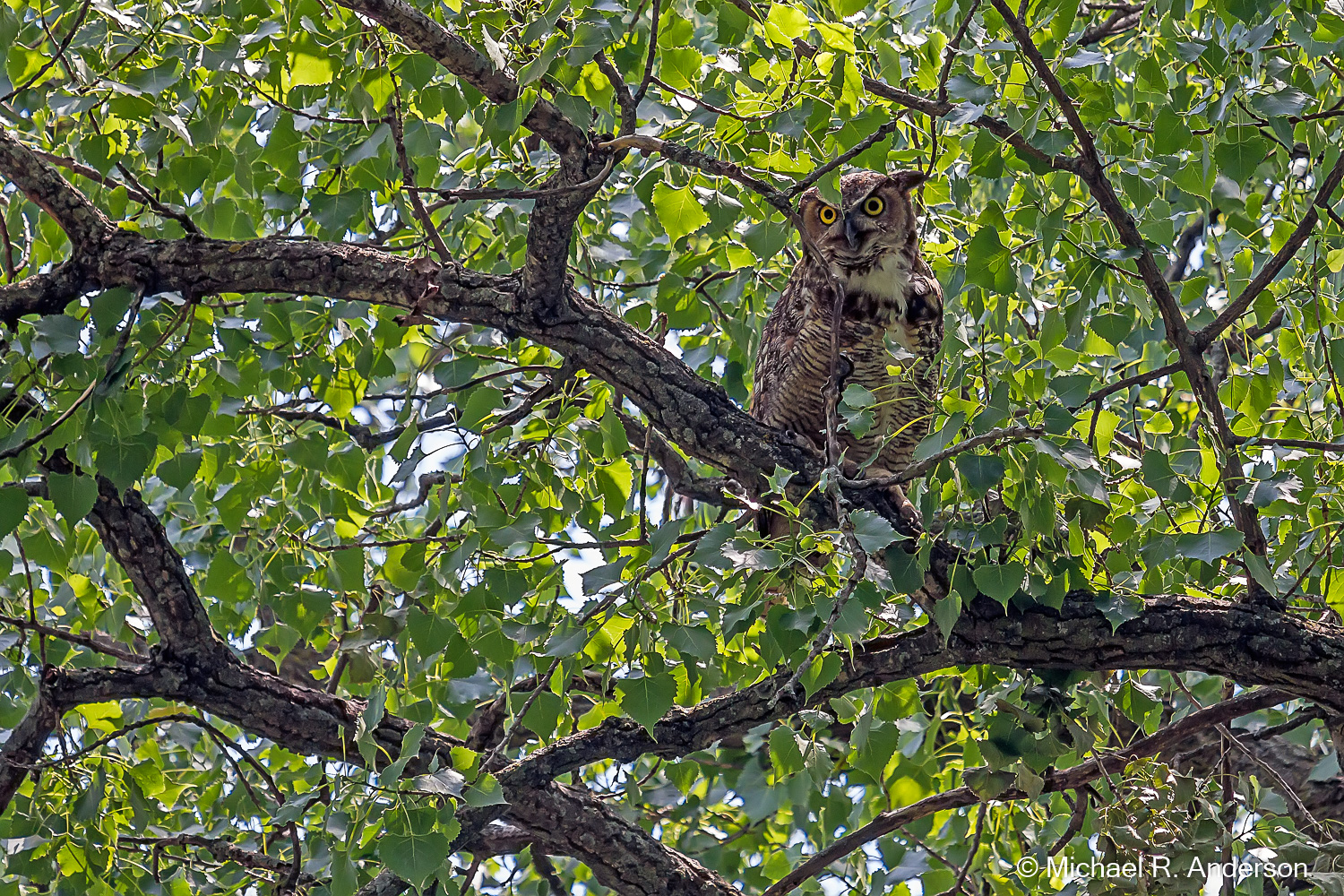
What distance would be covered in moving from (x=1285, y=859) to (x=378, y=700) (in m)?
1.52

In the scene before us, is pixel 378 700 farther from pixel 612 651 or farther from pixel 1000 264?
pixel 1000 264

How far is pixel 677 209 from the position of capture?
7.23ft

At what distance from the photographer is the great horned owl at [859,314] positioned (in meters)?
3.46

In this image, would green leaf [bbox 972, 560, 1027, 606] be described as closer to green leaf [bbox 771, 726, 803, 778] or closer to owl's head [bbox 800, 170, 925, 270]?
green leaf [bbox 771, 726, 803, 778]

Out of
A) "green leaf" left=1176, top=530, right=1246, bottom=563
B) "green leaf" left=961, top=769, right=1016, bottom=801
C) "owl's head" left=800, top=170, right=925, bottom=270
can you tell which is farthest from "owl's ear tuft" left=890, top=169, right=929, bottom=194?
"green leaf" left=961, top=769, right=1016, bottom=801

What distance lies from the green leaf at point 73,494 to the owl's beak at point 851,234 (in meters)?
2.25

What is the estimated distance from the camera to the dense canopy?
2.04 meters

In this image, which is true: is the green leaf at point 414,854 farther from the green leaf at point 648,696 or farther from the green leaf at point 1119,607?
the green leaf at point 1119,607

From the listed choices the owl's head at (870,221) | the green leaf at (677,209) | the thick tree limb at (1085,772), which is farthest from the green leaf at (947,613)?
the owl's head at (870,221)

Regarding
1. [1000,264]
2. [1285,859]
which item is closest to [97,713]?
[1000,264]

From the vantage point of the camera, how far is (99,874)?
2.61 metres

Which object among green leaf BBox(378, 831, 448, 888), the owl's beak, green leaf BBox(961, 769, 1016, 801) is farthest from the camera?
the owl's beak

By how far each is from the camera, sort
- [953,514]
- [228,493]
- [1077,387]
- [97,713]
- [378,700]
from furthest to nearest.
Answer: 1. [97,713]
2. [228,493]
3. [953,514]
4. [378,700]
5. [1077,387]

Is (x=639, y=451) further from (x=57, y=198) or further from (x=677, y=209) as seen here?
(x=57, y=198)
